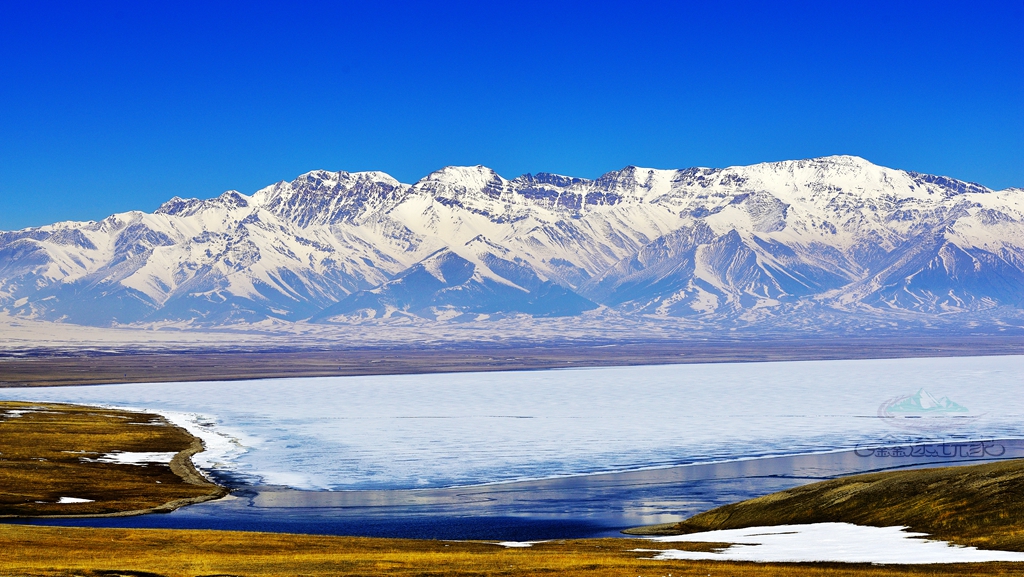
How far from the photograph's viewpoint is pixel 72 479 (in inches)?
2468

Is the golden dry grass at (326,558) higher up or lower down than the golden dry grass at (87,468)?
higher up

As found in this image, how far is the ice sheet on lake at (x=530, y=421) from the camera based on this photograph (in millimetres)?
70750

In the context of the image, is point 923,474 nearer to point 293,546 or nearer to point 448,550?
point 448,550

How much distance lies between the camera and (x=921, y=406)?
353 feet

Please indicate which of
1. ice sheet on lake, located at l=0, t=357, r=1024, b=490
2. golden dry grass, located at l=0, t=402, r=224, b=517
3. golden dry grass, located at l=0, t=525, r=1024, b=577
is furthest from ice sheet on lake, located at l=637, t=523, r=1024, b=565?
golden dry grass, located at l=0, t=402, r=224, b=517

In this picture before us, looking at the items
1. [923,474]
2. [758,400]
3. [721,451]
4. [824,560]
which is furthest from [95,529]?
[758,400]

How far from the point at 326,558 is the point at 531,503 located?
19.8 meters

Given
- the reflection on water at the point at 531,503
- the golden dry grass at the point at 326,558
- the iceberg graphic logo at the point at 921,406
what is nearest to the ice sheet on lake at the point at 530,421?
the iceberg graphic logo at the point at 921,406

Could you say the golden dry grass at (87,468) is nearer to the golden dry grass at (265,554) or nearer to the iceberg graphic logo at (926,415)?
the golden dry grass at (265,554)

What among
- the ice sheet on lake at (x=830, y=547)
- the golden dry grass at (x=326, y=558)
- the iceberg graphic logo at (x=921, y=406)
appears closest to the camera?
the golden dry grass at (x=326, y=558)

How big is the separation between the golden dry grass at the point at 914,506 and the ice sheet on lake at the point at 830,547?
1207 mm

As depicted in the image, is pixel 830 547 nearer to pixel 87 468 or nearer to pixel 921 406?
pixel 87 468

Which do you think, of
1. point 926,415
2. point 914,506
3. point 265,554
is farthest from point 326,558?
point 926,415

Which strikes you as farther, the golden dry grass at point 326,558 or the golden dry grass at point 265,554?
the golden dry grass at point 265,554
